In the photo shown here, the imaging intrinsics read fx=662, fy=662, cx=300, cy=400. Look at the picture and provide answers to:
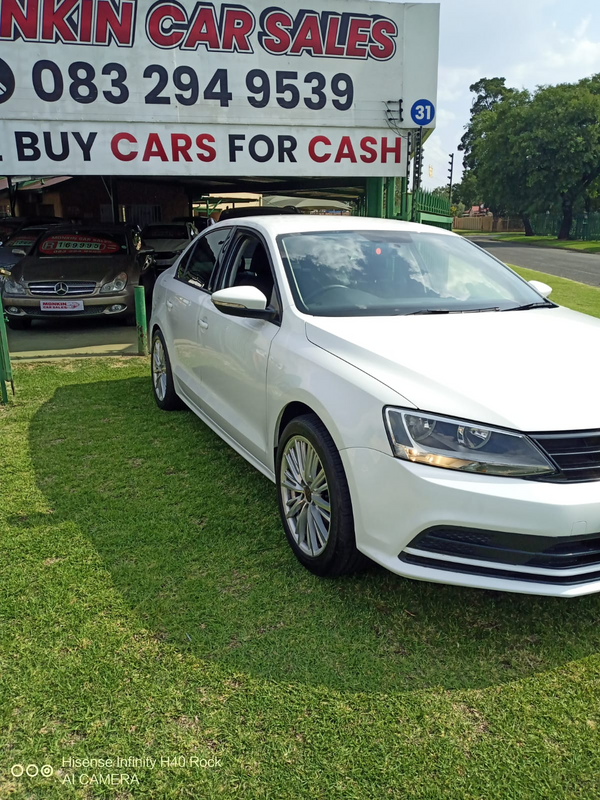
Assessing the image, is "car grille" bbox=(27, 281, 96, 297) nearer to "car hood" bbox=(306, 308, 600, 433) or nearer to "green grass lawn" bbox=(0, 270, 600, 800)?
"green grass lawn" bbox=(0, 270, 600, 800)

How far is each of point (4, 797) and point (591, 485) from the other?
2164mm

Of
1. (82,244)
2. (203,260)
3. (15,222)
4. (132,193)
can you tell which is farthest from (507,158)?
(203,260)

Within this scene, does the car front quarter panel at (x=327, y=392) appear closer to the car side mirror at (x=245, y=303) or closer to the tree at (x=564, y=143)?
the car side mirror at (x=245, y=303)

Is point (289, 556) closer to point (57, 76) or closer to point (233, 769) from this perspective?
point (233, 769)

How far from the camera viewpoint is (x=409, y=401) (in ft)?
8.27

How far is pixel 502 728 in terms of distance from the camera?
87.7 inches

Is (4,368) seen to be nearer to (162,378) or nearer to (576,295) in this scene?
(162,378)

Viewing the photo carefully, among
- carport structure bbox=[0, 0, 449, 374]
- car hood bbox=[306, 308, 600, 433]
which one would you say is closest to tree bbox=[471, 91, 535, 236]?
carport structure bbox=[0, 0, 449, 374]

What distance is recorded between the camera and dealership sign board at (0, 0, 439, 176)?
27.5 ft

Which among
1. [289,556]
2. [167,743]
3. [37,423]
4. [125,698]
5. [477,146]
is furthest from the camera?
[477,146]

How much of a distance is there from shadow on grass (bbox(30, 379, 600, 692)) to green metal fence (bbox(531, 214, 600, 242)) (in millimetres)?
48657

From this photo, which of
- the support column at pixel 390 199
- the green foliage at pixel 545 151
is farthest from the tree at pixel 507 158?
the support column at pixel 390 199

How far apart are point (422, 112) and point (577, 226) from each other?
44471 millimetres

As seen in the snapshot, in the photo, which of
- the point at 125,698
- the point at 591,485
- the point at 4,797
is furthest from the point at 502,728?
the point at 4,797
